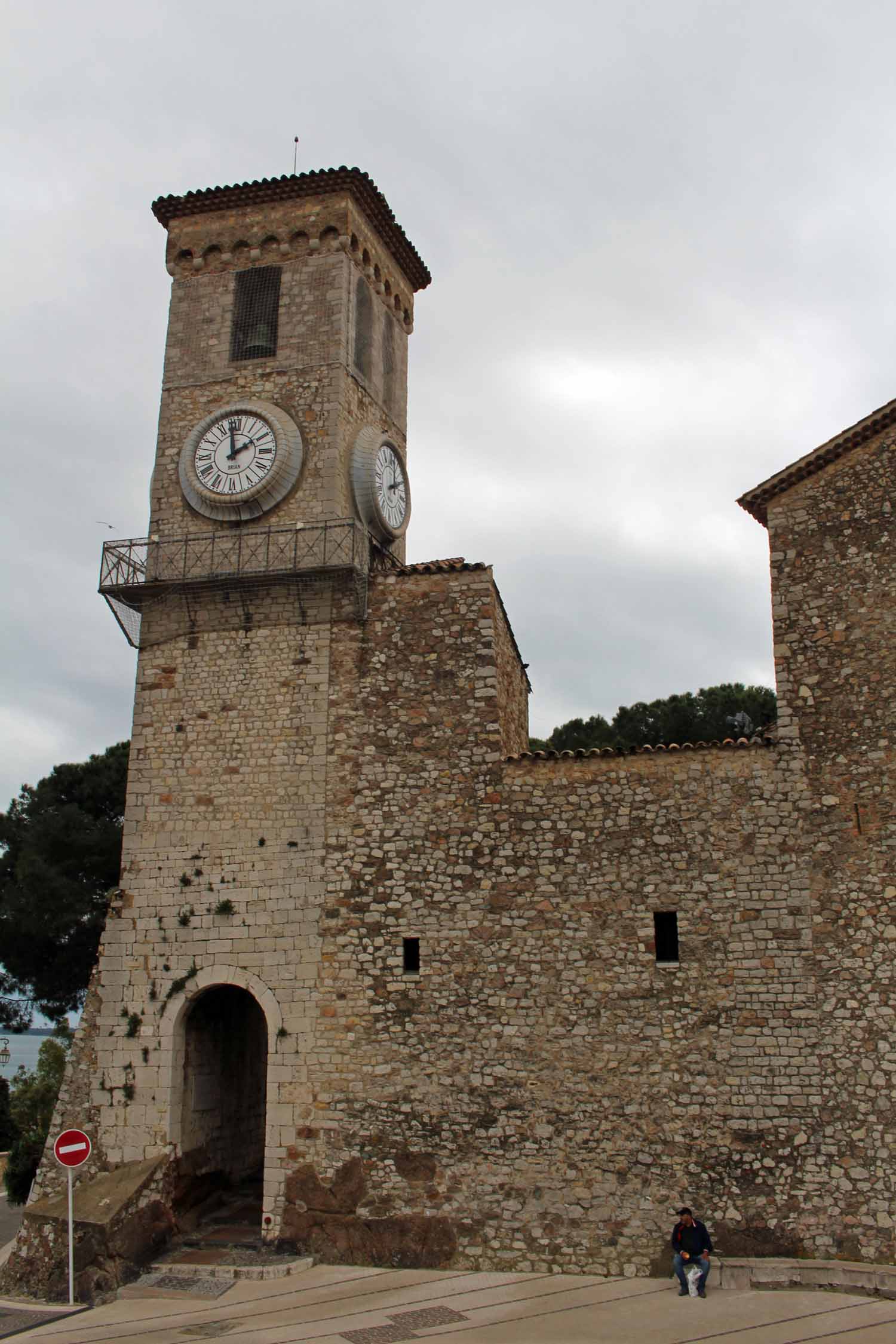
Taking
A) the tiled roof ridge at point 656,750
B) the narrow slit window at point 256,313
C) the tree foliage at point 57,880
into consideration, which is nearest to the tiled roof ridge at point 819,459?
the tiled roof ridge at point 656,750

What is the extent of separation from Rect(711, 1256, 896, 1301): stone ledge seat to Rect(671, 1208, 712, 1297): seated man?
13.2 inches

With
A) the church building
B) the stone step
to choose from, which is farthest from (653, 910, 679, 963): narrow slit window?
the stone step

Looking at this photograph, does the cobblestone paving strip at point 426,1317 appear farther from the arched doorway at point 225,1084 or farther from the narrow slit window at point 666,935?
the narrow slit window at point 666,935

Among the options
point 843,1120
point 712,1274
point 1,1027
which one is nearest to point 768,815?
point 843,1120

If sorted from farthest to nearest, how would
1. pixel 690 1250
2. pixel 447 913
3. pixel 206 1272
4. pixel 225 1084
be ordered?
pixel 225 1084 → pixel 447 913 → pixel 206 1272 → pixel 690 1250

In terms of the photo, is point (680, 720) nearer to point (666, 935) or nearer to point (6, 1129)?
point (666, 935)

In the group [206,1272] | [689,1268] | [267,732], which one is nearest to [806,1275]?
[689,1268]

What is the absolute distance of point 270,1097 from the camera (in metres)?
14.9

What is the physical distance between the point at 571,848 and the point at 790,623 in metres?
4.31

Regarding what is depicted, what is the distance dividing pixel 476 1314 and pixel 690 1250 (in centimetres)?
254

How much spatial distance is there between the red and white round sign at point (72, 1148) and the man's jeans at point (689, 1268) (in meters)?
7.28

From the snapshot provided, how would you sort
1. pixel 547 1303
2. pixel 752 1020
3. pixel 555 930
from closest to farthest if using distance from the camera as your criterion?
1. pixel 547 1303
2. pixel 752 1020
3. pixel 555 930

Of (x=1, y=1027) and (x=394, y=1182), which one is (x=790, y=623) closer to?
(x=394, y=1182)

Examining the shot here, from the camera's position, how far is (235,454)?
17.8 metres
